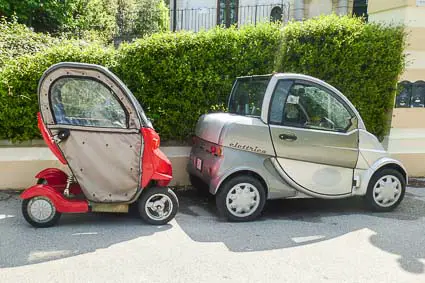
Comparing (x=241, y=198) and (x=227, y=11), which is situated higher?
(x=227, y=11)

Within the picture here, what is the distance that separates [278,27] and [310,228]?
329 cm

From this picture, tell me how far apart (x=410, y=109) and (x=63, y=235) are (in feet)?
19.2

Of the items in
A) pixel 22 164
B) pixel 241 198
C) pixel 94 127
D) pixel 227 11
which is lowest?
pixel 241 198

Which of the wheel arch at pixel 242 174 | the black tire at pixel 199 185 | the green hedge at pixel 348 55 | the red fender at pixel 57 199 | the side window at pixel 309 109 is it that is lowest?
the black tire at pixel 199 185

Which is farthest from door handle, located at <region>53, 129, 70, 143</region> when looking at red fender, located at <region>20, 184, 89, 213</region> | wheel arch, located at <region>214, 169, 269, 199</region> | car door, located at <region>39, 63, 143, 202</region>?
wheel arch, located at <region>214, 169, 269, 199</region>

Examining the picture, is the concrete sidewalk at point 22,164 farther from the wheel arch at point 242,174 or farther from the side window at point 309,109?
the side window at point 309,109

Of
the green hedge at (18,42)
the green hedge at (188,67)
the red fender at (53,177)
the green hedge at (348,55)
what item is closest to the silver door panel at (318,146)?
the green hedge at (348,55)

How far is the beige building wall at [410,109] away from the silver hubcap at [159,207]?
4.22 m

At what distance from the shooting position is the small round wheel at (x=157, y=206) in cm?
488

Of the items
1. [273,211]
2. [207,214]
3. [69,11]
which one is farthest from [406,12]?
[69,11]

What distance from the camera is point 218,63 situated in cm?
647

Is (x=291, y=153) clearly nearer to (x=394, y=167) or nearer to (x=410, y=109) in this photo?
(x=394, y=167)

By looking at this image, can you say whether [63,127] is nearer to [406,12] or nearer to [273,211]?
[273,211]

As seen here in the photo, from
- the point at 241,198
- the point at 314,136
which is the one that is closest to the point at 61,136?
the point at 241,198
